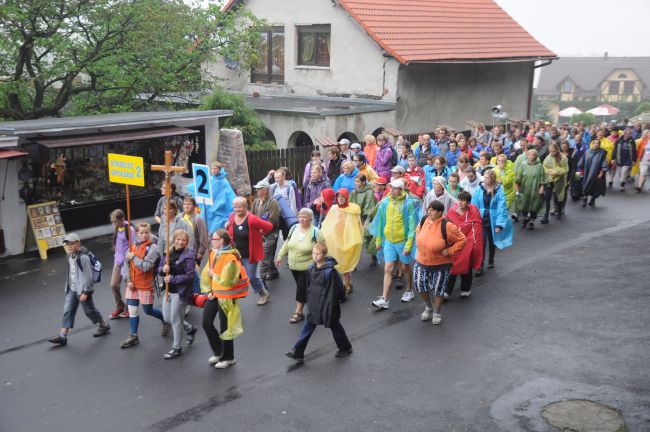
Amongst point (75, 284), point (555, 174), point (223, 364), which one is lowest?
point (223, 364)

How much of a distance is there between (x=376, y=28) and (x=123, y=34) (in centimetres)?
872

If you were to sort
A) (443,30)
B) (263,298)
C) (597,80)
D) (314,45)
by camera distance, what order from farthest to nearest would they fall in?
(597,80) → (443,30) → (314,45) → (263,298)

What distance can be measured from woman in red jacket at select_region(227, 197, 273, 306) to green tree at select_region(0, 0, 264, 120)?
986 cm

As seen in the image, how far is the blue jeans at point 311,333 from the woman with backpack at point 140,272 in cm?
200

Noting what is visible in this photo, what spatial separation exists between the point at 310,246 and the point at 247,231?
1.06m

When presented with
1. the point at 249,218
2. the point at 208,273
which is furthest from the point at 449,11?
the point at 208,273

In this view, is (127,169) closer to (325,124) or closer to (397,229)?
(397,229)

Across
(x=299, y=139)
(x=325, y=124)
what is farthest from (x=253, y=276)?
(x=299, y=139)

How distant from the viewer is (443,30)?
26375 mm

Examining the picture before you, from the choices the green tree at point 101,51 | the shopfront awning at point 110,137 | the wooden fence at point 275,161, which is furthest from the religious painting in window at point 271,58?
the shopfront awning at point 110,137

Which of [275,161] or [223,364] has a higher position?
[275,161]

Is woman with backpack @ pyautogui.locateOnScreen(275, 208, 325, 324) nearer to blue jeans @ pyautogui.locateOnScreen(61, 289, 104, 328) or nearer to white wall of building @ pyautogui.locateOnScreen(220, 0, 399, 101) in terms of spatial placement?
blue jeans @ pyautogui.locateOnScreen(61, 289, 104, 328)

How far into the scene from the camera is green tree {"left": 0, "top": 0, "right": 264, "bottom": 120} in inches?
696

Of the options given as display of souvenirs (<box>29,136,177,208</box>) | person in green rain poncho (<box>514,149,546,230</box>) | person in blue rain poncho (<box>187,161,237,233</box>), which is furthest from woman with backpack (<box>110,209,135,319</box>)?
person in green rain poncho (<box>514,149,546,230</box>)
